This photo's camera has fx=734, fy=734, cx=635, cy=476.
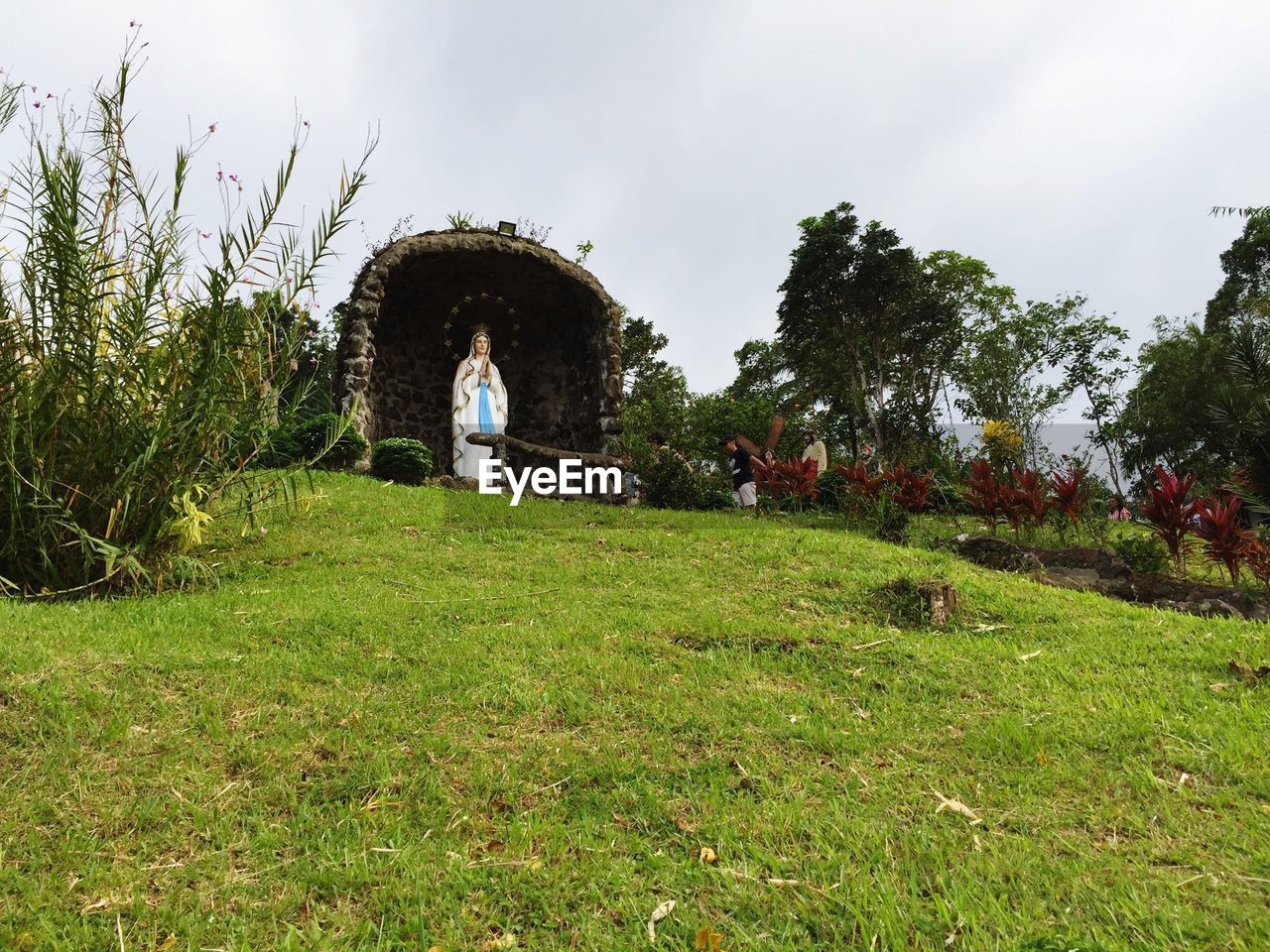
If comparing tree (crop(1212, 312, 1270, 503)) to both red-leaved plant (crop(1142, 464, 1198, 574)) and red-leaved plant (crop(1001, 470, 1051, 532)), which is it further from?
red-leaved plant (crop(1142, 464, 1198, 574))

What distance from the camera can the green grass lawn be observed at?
209cm

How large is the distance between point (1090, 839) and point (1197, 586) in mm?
4980

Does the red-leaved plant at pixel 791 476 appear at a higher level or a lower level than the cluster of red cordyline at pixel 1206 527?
higher

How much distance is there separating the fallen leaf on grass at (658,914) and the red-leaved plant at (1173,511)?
20.9 ft

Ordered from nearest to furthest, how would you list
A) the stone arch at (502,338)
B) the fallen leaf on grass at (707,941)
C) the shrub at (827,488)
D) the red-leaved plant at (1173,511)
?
the fallen leaf on grass at (707,941)
the red-leaved plant at (1173,511)
the shrub at (827,488)
the stone arch at (502,338)

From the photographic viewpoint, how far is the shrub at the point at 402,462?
10906 millimetres

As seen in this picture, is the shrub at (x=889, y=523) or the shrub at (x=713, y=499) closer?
the shrub at (x=889, y=523)

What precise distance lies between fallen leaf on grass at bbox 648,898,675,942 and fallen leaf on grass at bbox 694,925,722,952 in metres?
0.13

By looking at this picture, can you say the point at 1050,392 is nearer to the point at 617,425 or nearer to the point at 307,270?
the point at 617,425

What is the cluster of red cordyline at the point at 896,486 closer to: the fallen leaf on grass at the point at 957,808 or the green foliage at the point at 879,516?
the green foliage at the point at 879,516

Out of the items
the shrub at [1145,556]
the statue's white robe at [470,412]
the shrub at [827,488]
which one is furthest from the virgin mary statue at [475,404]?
the shrub at [1145,556]

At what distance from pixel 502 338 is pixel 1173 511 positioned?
458 inches

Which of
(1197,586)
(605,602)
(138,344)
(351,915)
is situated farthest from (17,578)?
(1197,586)

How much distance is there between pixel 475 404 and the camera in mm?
12961
